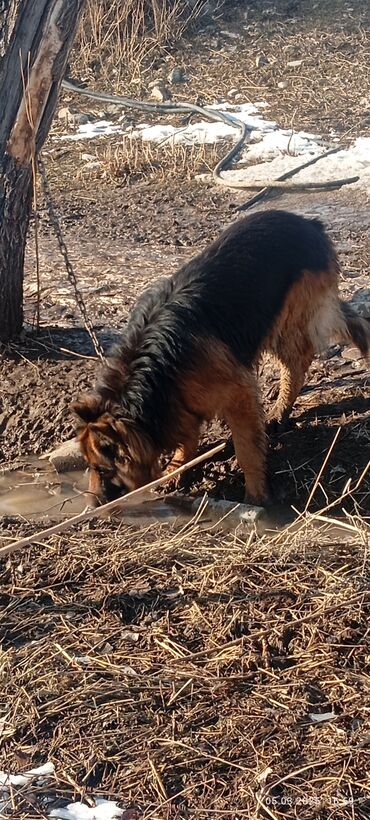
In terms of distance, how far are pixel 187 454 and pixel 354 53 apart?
416 inches

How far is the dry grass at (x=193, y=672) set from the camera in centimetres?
362

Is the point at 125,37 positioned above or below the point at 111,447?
above

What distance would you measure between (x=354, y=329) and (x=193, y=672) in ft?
11.5

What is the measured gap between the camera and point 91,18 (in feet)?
50.5

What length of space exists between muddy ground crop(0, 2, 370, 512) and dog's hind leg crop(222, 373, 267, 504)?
21 centimetres

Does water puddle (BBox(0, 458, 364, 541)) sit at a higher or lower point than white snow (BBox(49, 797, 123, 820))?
lower

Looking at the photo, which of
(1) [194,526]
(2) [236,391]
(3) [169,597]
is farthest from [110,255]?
(3) [169,597]

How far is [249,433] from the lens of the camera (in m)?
6.18

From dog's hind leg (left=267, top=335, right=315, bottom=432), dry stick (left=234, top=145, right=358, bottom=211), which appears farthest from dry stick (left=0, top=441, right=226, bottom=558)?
dry stick (left=234, top=145, right=358, bottom=211)

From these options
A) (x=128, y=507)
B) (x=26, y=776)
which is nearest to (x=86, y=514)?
(x=26, y=776)

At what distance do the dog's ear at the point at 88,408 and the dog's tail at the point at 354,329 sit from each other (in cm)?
220

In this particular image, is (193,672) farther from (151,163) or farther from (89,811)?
(151,163)

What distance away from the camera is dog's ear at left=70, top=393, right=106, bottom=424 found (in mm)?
5457

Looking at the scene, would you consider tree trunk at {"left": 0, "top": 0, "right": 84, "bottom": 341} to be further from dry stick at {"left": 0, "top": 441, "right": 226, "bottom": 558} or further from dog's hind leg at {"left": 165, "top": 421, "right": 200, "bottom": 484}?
dry stick at {"left": 0, "top": 441, "right": 226, "bottom": 558}
